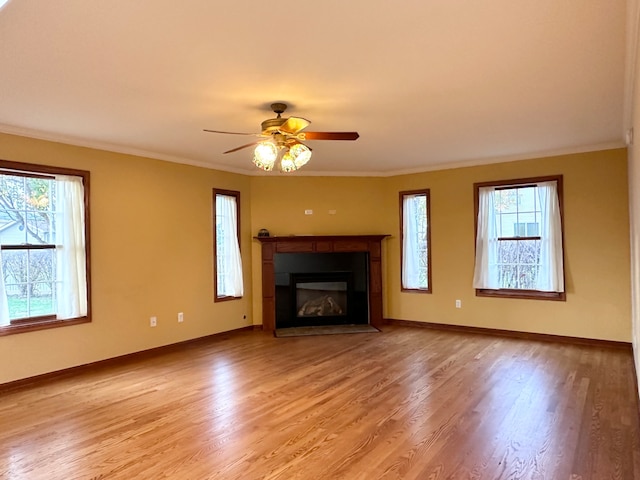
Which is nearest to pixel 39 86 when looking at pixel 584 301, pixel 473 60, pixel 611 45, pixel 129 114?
pixel 129 114

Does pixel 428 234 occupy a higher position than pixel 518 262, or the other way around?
pixel 428 234

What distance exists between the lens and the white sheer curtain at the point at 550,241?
17.7 ft

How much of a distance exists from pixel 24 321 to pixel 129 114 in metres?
2.27

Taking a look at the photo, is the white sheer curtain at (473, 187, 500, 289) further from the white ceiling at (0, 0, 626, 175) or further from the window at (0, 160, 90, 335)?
the window at (0, 160, 90, 335)

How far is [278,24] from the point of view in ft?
7.34

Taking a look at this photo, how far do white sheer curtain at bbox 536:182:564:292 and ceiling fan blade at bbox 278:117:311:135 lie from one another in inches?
146

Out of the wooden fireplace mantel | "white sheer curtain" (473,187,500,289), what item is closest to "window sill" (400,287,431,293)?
the wooden fireplace mantel

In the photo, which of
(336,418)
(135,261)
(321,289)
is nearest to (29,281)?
(135,261)

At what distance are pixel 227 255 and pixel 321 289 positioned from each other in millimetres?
1548

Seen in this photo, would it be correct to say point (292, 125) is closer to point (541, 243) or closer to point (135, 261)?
point (135, 261)

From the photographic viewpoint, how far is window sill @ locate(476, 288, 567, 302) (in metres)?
5.46

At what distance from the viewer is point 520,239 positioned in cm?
573

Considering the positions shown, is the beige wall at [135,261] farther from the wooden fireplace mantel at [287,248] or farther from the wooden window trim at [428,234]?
the wooden window trim at [428,234]

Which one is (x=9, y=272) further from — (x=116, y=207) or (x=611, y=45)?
(x=611, y=45)
